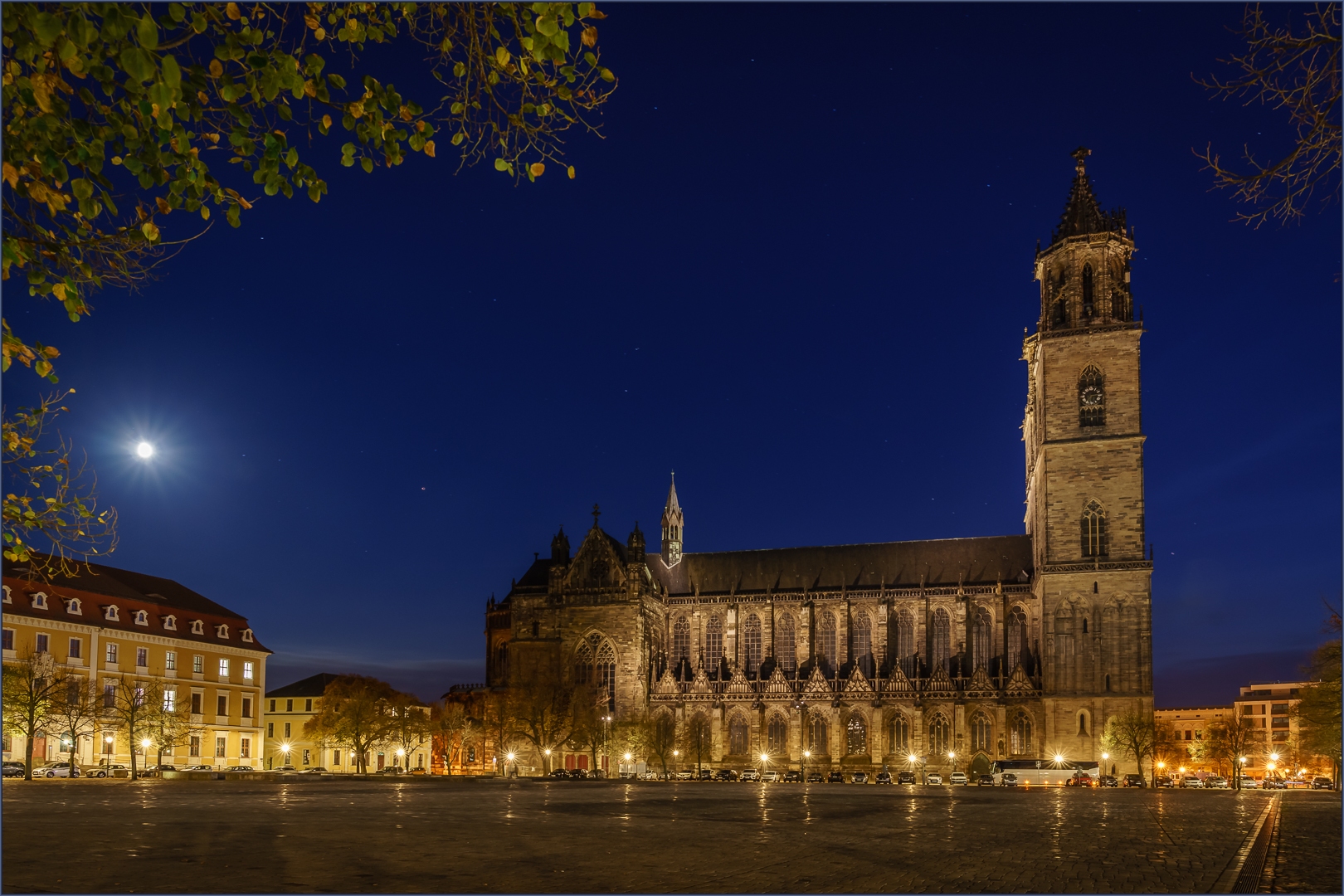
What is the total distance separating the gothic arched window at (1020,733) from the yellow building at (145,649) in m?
56.6

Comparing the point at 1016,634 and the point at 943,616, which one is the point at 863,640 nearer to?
the point at 943,616

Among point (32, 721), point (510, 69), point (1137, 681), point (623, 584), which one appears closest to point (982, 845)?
point (510, 69)

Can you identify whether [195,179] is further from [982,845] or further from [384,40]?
[982,845]

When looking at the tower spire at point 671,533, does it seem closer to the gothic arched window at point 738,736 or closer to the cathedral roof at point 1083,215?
the gothic arched window at point 738,736

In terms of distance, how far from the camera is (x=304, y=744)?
116 meters

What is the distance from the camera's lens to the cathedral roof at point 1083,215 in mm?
91000

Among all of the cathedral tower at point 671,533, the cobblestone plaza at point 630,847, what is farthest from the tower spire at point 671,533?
the cobblestone plaza at point 630,847

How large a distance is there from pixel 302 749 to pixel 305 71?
386ft

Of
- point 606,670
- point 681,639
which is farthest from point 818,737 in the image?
point 606,670

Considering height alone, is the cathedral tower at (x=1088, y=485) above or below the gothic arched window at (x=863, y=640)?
above

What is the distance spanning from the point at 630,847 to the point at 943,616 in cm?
7661

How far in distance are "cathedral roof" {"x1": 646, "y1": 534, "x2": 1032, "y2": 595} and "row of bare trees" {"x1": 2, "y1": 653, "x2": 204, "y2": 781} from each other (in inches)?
1767

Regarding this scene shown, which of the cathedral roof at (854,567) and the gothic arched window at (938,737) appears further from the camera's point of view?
the cathedral roof at (854,567)

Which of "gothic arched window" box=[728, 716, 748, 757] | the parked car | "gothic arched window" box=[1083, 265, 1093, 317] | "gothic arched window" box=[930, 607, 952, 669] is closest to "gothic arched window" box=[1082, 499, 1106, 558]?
"gothic arched window" box=[930, 607, 952, 669]
